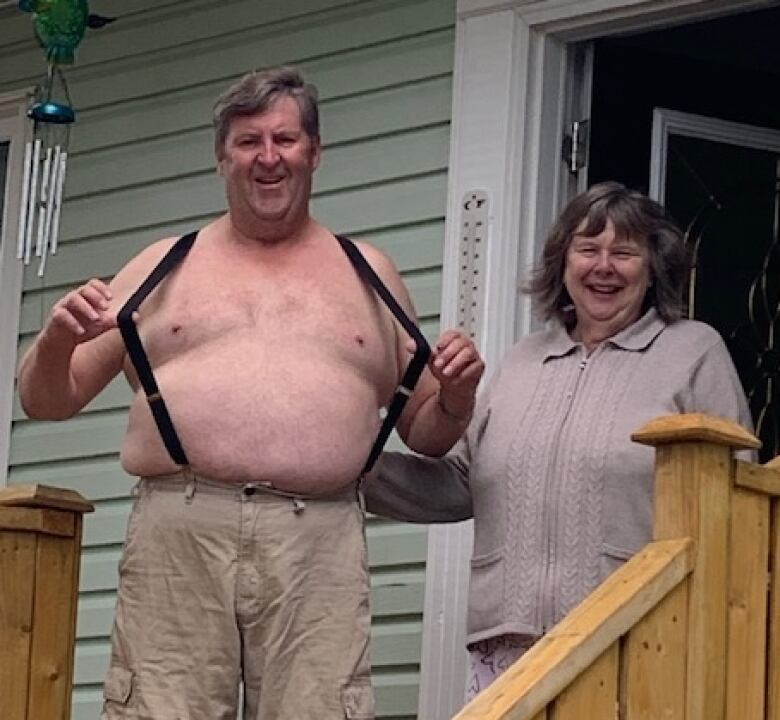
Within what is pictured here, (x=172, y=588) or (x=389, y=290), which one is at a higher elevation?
(x=389, y=290)

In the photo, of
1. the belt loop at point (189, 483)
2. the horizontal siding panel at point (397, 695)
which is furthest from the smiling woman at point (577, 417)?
the horizontal siding panel at point (397, 695)

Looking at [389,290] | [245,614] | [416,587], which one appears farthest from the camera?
[416,587]

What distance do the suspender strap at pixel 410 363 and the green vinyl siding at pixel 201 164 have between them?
119 centimetres

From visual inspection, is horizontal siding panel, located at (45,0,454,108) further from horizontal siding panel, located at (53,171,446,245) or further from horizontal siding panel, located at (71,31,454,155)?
horizontal siding panel, located at (53,171,446,245)

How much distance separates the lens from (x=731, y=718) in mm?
4113

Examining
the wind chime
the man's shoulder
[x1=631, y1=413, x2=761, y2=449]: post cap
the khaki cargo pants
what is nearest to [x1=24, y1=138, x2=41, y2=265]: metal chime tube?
the wind chime

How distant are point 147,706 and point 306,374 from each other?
72 centimetres

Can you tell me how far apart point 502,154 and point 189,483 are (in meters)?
1.72

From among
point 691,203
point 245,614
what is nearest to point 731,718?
point 245,614

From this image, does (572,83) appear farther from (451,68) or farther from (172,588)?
(172,588)

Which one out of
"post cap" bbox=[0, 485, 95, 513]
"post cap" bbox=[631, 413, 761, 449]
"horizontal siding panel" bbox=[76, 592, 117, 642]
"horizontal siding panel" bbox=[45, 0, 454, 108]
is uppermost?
"horizontal siding panel" bbox=[45, 0, 454, 108]

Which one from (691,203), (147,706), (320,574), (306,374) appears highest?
(691,203)

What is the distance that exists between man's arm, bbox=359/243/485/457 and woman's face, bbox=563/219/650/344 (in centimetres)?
26

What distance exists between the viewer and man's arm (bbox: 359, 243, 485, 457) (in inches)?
179
